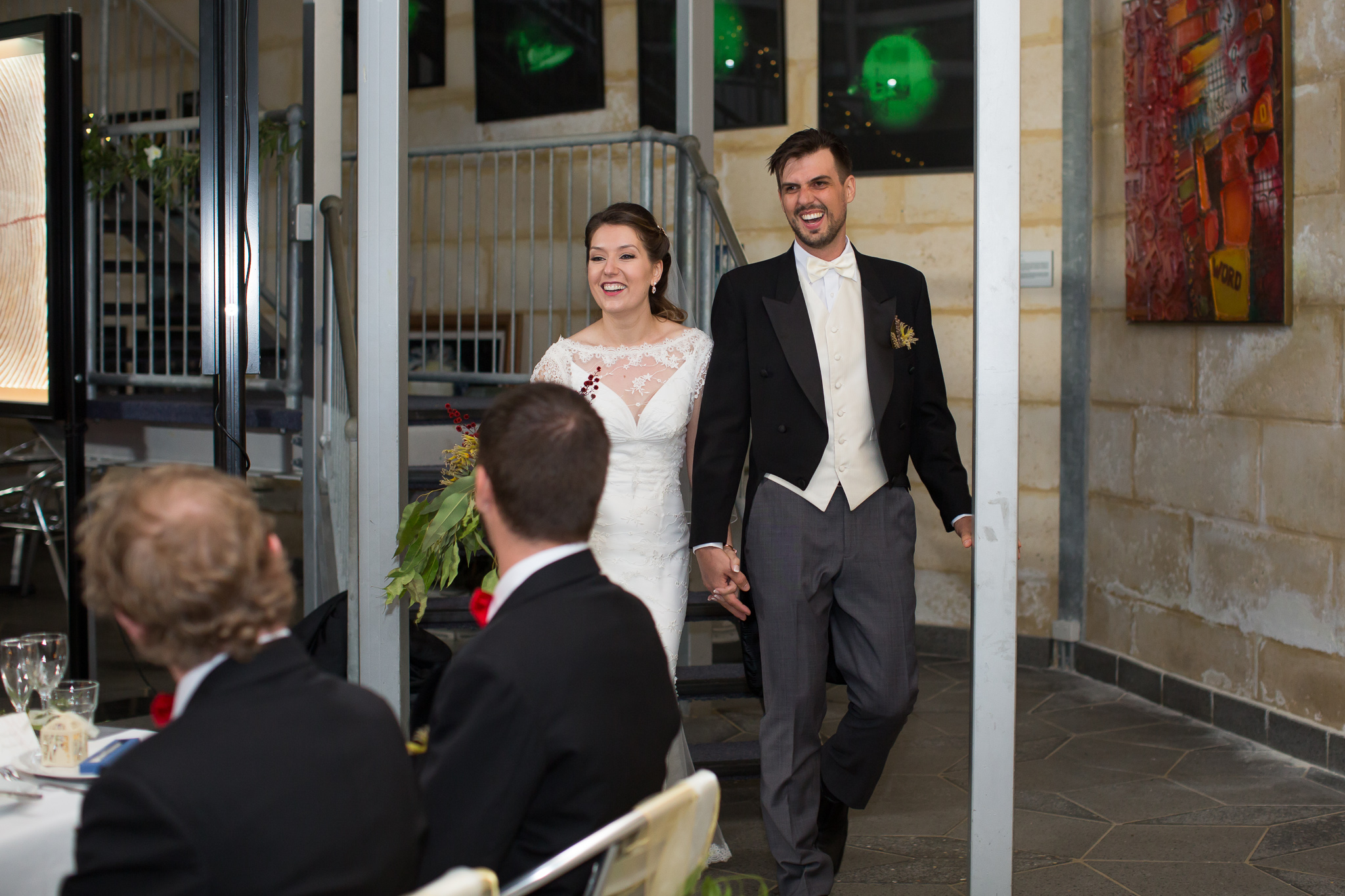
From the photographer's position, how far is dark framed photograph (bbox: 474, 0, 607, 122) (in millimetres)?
6426

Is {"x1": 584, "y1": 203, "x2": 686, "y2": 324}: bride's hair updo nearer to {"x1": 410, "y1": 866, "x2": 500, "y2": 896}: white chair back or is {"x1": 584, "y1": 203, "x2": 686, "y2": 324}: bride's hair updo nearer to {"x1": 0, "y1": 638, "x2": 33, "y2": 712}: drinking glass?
{"x1": 0, "y1": 638, "x2": 33, "y2": 712}: drinking glass

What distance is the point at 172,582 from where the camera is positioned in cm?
122

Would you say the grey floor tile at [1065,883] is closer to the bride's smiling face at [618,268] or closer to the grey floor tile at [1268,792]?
the grey floor tile at [1268,792]

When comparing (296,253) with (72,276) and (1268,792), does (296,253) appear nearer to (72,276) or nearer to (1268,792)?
(72,276)

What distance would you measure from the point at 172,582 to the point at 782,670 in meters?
1.82

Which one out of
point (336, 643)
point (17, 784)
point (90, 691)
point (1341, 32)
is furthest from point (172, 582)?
point (1341, 32)

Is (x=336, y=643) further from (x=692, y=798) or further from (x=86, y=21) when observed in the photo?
(x=86, y=21)

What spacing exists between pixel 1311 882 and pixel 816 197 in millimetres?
2179

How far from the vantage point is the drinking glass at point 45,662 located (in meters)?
2.04

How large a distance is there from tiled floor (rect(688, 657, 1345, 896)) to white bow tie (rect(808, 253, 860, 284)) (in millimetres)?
Result: 1548

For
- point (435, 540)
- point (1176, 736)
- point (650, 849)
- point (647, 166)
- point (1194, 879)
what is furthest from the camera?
point (647, 166)

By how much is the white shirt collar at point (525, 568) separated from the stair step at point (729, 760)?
213 centimetres

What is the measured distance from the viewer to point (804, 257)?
114 inches

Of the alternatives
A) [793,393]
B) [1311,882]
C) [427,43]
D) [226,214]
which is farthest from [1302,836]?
[427,43]
